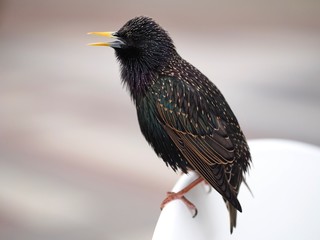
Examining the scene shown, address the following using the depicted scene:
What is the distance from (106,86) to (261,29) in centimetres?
111

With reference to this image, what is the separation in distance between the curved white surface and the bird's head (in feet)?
1.03

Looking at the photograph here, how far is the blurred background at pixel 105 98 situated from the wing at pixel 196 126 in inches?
39.4

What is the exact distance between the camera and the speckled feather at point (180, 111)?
113 cm

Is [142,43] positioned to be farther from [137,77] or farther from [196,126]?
[196,126]

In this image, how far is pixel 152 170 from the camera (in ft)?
7.80

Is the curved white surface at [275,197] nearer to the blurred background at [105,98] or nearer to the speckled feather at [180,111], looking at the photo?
the speckled feather at [180,111]

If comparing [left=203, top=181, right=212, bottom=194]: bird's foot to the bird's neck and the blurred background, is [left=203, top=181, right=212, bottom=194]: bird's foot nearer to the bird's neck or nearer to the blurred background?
the bird's neck

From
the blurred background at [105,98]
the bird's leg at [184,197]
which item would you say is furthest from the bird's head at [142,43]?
the blurred background at [105,98]

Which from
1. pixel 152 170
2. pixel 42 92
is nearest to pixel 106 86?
pixel 42 92

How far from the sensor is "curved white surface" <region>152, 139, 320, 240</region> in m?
1.23

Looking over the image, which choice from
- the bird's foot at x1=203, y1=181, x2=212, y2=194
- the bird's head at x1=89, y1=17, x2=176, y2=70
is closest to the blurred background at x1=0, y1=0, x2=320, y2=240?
the bird's foot at x1=203, y1=181, x2=212, y2=194

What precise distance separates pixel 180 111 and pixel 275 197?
0.34m

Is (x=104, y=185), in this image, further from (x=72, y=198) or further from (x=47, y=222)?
(x=47, y=222)

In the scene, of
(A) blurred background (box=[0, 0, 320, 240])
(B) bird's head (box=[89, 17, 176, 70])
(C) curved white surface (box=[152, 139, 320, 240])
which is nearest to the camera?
(B) bird's head (box=[89, 17, 176, 70])
